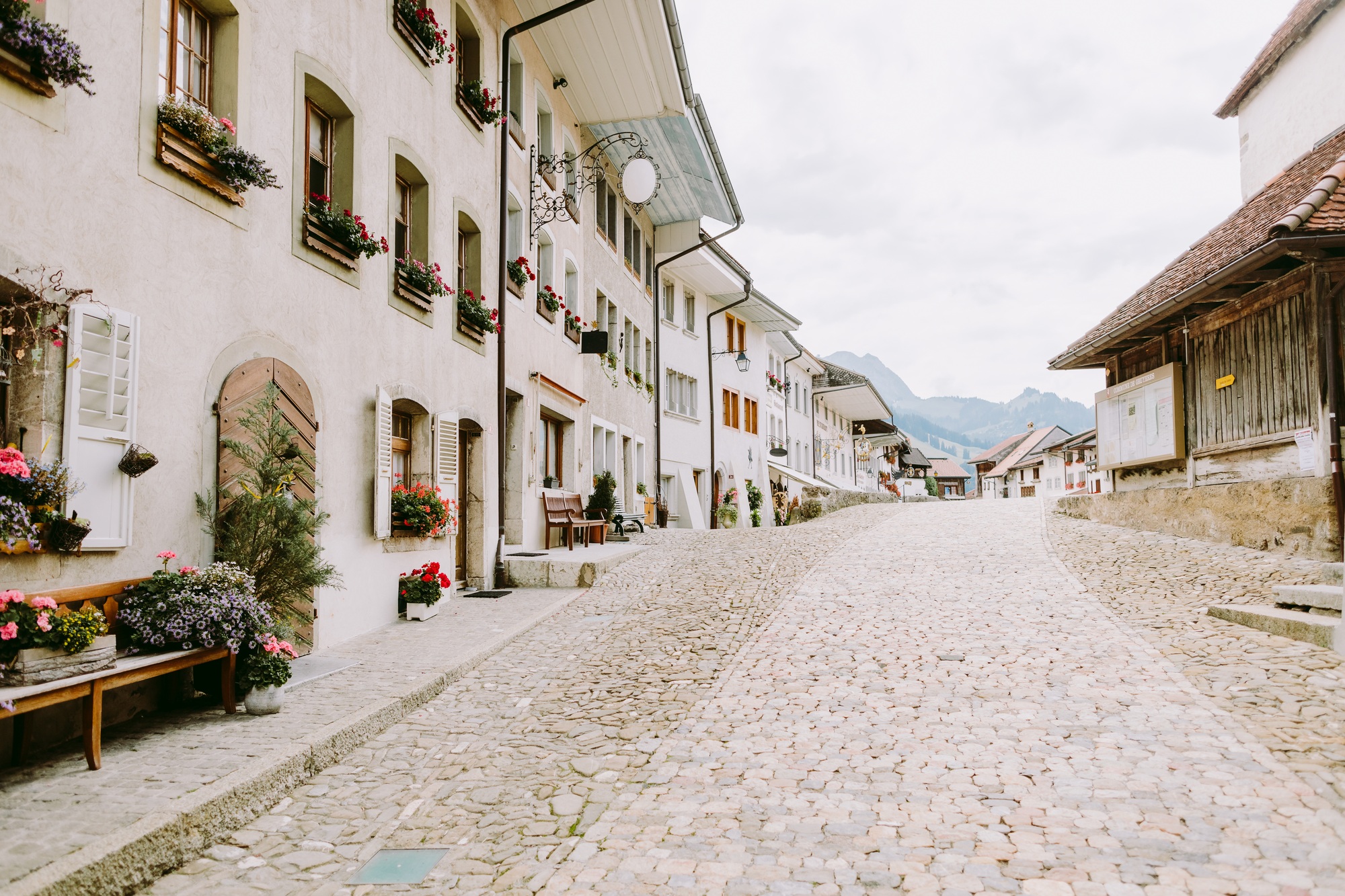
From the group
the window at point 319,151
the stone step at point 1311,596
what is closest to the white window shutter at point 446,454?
the window at point 319,151

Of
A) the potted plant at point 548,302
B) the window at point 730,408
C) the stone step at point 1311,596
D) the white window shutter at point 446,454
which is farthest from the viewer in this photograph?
the window at point 730,408

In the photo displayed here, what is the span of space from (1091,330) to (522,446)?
976cm

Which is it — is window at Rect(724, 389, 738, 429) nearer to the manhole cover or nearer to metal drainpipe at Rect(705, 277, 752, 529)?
metal drainpipe at Rect(705, 277, 752, 529)

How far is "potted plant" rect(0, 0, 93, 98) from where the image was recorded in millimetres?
4488

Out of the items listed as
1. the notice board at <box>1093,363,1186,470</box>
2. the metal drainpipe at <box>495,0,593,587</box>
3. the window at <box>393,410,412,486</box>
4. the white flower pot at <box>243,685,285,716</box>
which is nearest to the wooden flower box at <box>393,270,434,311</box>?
the window at <box>393,410,412,486</box>

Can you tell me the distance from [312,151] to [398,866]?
6.72m

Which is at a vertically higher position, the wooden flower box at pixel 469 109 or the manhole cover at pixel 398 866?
the wooden flower box at pixel 469 109

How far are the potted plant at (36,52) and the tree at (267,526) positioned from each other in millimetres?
2371

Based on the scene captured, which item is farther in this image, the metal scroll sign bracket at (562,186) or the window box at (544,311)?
the window box at (544,311)

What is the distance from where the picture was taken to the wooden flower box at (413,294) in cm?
960

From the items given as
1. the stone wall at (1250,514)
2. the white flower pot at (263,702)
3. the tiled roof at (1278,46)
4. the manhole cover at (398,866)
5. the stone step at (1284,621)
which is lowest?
the manhole cover at (398,866)

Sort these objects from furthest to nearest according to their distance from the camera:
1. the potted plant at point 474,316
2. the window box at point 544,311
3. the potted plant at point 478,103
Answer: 1. the window box at point 544,311
2. the potted plant at point 478,103
3. the potted plant at point 474,316

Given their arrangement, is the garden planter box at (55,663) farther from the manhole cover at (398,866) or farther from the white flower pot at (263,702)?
the manhole cover at (398,866)

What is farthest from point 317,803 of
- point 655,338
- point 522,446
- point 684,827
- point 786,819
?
point 655,338
